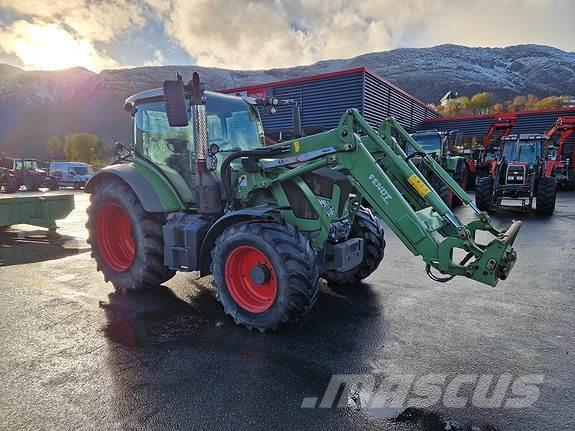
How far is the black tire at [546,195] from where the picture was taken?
10578mm

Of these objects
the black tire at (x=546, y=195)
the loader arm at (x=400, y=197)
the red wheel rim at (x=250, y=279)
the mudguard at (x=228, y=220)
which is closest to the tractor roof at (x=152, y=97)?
the loader arm at (x=400, y=197)

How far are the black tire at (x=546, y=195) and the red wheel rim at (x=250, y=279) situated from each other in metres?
9.96

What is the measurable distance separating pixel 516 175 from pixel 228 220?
10.5m

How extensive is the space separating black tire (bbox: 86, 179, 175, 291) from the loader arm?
4.63 feet

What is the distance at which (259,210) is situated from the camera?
373 centimetres

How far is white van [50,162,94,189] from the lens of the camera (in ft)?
74.6

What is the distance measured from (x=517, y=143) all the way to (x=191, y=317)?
12.7 m

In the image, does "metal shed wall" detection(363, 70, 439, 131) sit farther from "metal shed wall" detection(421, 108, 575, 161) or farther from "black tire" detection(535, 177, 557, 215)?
"black tire" detection(535, 177, 557, 215)

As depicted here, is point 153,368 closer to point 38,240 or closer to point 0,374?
point 0,374

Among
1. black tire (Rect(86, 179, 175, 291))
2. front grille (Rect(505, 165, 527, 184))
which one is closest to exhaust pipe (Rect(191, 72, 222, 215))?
black tire (Rect(86, 179, 175, 291))

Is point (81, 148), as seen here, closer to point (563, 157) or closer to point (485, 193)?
point (563, 157)

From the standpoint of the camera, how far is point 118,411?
8.36 feet

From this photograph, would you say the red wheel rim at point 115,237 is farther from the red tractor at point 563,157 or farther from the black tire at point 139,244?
the red tractor at point 563,157

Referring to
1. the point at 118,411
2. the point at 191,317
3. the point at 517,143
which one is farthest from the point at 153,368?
the point at 517,143
